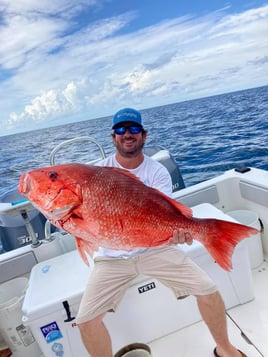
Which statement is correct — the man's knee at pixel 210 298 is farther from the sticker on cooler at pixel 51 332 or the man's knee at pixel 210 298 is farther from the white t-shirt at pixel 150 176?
the sticker on cooler at pixel 51 332

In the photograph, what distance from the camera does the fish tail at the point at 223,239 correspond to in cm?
151

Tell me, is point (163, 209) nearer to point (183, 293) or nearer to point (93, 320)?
point (183, 293)

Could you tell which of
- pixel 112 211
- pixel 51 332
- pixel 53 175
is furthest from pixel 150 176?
pixel 51 332

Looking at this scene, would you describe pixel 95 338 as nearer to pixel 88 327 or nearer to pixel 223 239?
pixel 88 327

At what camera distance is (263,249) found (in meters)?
3.04

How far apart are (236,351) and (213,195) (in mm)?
1560

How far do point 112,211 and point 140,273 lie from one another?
90cm

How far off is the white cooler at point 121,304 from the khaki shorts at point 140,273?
154 millimetres

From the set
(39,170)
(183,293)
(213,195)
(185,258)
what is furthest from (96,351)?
(213,195)

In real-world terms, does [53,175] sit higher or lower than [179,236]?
higher

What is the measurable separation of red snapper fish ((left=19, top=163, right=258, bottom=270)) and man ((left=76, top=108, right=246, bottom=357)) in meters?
0.54

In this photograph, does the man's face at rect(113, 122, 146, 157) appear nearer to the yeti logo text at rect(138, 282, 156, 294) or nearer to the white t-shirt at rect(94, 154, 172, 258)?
the white t-shirt at rect(94, 154, 172, 258)

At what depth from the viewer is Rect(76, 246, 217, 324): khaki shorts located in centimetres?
195

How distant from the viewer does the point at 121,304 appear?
220 centimetres
